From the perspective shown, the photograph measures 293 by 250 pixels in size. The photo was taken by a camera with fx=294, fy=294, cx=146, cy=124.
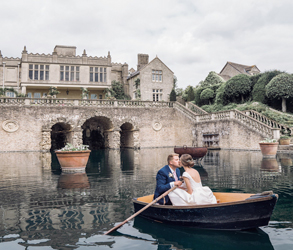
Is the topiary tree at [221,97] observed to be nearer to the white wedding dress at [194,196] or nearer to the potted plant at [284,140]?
the potted plant at [284,140]

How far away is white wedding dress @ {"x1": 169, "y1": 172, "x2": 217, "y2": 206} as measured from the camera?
5.52 metres

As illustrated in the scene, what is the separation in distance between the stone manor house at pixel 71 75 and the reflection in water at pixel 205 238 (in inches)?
1525

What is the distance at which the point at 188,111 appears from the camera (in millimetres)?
32219

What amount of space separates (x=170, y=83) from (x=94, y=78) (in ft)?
38.6

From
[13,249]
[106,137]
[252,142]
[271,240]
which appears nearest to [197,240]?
[271,240]

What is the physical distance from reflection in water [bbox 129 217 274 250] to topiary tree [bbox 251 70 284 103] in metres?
27.1

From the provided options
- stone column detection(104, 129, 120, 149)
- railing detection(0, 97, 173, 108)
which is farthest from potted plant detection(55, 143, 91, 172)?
stone column detection(104, 129, 120, 149)

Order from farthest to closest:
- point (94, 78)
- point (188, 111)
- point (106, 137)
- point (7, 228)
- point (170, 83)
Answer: point (170, 83) → point (94, 78) → point (106, 137) → point (188, 111) → point (7, 228)

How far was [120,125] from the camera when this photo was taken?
105 feet

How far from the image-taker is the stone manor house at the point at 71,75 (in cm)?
4069

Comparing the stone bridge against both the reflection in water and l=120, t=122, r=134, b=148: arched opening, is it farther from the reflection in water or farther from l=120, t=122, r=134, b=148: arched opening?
the reflection in water

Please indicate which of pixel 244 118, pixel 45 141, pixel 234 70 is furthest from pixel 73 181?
pixel 234 70

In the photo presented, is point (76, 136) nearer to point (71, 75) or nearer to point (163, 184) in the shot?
point (71, 75)

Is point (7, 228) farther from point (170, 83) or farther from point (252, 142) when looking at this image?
point (170, 83)
